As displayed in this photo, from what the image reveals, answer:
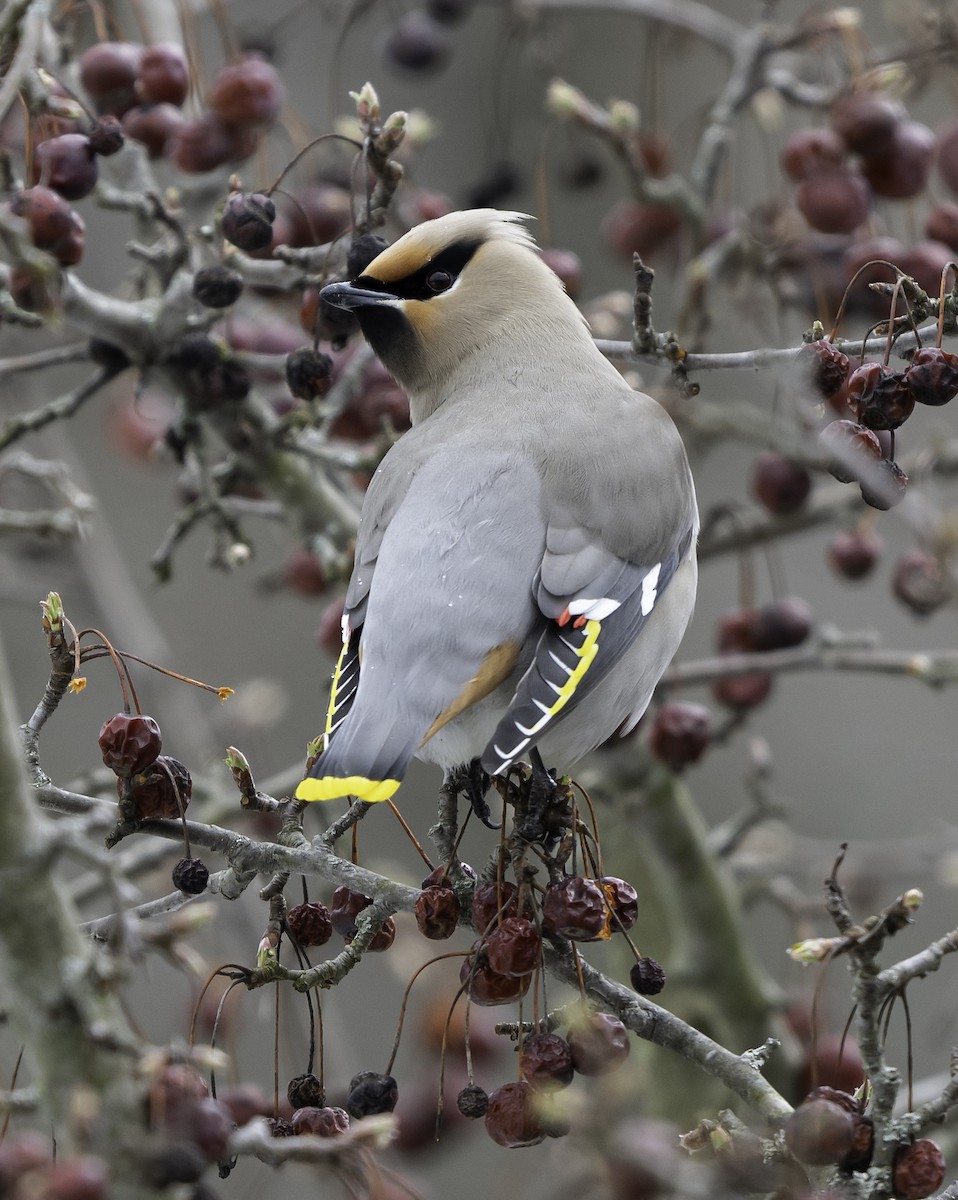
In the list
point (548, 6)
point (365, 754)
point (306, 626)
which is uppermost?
point (548, 6)

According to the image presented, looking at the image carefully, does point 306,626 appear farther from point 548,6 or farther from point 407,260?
point 407,260

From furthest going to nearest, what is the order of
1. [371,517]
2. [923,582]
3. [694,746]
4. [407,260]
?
[923,582]
[694,746]
[407,260]
[371,517]

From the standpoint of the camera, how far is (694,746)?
3348mm

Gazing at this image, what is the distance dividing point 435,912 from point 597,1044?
0.25 metres

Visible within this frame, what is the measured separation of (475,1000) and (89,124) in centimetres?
162

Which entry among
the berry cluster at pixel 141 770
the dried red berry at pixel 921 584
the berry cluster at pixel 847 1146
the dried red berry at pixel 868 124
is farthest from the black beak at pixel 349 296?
the berry cluster at pixel 847 1146

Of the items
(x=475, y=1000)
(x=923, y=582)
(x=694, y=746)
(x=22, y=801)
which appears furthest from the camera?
(x=923, y=582)

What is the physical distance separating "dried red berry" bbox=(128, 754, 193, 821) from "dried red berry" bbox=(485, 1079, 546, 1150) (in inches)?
20.7

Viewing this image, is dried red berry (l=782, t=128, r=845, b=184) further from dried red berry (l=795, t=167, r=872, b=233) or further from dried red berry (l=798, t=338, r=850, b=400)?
dried red berry (l=798, t=338, r=850, b=400)

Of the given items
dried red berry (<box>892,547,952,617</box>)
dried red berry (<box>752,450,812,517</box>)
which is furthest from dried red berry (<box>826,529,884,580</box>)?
dried red berry (<box>752,450,812,517</box>)

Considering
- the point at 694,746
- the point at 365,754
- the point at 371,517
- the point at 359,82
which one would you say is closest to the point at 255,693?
the point at 694,746

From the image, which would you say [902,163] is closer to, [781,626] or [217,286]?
[781,626]

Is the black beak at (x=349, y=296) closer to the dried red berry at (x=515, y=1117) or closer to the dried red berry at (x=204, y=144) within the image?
the dried red berry at (x=204, y=144)

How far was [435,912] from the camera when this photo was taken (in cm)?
206
